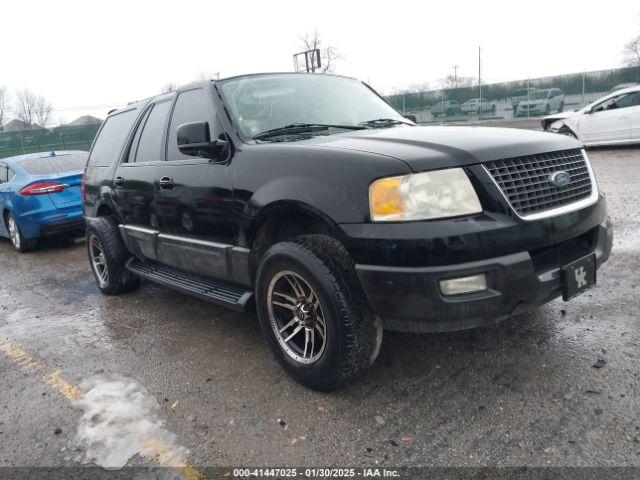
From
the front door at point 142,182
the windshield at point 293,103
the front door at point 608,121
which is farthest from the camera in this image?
the front door at point 608,121

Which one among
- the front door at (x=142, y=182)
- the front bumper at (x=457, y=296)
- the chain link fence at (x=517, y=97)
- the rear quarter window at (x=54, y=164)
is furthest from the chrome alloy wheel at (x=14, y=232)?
the chain link fence at (x=517, y=97)

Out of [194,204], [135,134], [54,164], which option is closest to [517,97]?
[54,164]

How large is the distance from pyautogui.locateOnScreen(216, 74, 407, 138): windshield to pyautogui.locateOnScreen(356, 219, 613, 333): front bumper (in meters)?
1.47

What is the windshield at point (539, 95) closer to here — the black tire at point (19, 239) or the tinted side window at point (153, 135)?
the black tire at point (19, 239)

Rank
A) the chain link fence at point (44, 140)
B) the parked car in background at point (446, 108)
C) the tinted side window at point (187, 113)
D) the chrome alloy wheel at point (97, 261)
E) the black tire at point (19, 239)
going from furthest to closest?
the chain link fence at point (44, 140) < the parked car in background at point (446, 108) < the black tire at point (19, 239) < the chrome alloy wheel at point (97, 261) < the tinted side window at point (187, 113)

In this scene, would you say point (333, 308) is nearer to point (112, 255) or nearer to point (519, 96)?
point (112, 255)

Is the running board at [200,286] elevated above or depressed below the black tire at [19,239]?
above

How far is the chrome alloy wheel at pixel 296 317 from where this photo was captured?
2764mm

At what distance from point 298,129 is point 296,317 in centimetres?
129

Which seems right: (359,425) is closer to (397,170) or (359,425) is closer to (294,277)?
(294,277)

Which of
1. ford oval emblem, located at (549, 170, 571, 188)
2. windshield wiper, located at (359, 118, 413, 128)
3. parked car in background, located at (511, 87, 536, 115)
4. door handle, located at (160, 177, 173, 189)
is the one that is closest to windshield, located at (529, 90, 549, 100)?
parked car in background, located at (511, 87, 536, 115)

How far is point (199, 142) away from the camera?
125 inches

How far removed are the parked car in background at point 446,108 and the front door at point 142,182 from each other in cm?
2718

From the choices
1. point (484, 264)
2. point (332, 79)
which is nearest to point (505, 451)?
point (484, 264)
